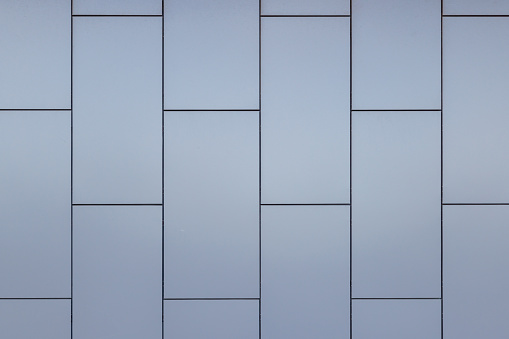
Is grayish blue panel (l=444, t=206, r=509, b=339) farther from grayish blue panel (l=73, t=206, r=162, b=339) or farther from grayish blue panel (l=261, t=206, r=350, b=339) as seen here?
grayish blue panel (l=73, t=206, r=162, b=339)

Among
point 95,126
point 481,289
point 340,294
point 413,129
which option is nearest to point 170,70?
point 95,126

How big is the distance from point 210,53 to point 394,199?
870mm

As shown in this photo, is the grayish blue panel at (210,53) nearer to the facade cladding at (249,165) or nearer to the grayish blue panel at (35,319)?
the facade cladding at (249,165)

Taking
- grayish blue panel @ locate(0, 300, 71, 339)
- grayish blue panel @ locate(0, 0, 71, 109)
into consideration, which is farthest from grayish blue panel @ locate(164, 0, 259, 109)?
grayish blue panel @ locate(0, 300, 71, 339)

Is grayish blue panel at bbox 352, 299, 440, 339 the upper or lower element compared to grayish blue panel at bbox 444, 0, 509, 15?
lower

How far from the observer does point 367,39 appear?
175 centimetres

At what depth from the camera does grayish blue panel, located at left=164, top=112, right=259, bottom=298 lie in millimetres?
1746

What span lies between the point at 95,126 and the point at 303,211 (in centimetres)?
83

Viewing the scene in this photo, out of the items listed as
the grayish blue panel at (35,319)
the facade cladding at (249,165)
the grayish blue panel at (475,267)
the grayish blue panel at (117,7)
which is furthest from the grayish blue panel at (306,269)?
the grayish blue panel at (117,7)

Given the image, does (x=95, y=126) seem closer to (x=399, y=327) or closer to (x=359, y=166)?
(x=359, y=166)

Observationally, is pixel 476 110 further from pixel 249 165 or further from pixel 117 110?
pixel 117 110

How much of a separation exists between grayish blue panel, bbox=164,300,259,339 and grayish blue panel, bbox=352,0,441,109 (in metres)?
0.87

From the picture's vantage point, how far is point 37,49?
173 cm

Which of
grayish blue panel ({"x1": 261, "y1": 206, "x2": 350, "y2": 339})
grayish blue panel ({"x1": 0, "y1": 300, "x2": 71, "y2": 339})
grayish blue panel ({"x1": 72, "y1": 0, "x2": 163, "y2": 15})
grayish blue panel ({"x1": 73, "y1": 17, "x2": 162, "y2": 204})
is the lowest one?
grayish blue panel ({"x1": 0, "y1": 300, "x2": 71, "y2": 339})
